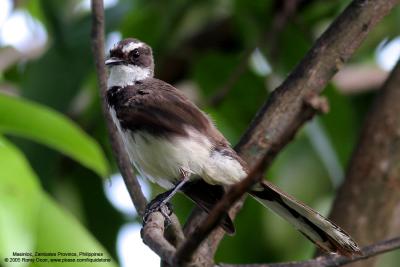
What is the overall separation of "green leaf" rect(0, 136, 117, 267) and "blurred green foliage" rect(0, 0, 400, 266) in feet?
3.17

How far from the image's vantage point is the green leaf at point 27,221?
2.53 metres

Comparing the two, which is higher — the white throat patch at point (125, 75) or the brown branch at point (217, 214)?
the white throat patch at point (125, 75)

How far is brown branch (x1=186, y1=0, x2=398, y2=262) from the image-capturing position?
3.21 meters

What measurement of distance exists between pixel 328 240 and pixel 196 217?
0.64m

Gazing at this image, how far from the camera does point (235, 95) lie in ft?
15.9

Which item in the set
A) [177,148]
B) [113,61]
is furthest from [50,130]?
[113,61]

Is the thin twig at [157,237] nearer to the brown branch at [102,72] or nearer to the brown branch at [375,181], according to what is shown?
the brown branch at [102,72]

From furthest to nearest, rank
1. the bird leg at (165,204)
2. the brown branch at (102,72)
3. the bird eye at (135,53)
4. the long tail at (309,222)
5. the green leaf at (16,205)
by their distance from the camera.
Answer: the bird eye at (135,53) < the brown branch at (102,72) < the bird leg at (165,204) < the long tail at (309,222) < the green leaf at (16,205)

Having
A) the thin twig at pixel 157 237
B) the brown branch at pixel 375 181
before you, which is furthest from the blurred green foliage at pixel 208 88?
the thin twig at pixel 157 237

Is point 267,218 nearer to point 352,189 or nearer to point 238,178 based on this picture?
point 352,189

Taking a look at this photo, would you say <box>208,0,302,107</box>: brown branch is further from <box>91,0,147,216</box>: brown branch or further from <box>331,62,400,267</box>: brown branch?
<box>91,0,147,216</box>: brown branch

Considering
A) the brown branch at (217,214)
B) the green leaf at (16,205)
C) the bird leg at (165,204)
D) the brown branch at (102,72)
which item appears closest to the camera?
the brown branch at (217,214)

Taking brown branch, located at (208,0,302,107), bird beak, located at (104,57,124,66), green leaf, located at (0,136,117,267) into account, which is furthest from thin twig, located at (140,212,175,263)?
brown branch, located at (208,0,302,107)

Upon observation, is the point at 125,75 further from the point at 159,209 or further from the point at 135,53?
the point at 159,209
